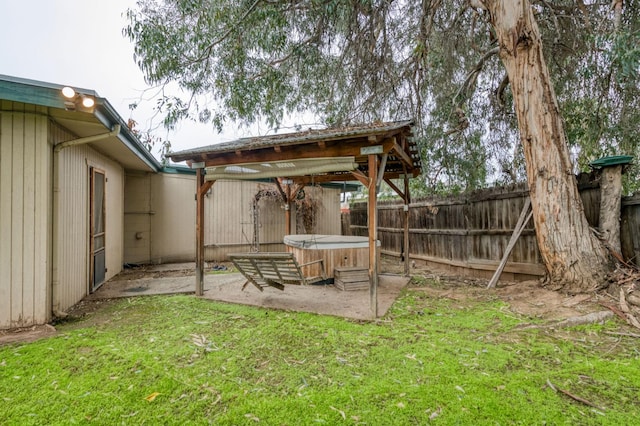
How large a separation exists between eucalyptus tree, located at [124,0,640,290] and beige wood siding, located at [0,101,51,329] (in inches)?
139

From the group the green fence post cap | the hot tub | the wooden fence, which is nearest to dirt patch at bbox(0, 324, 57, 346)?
the hot tub

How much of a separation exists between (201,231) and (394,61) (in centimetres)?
598

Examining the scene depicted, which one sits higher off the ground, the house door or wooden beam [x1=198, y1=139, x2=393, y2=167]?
wooden beam [x1=198, y1=139, x2=393, y2=167]

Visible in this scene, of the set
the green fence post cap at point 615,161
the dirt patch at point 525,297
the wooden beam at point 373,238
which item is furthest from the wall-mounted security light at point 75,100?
the green fence post cap at point 615,161

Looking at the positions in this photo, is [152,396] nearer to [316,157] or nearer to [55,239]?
[55,239]

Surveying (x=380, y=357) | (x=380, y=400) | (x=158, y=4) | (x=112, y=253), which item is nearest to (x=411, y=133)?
(x=380, y=357)

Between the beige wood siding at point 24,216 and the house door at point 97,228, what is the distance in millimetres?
1580

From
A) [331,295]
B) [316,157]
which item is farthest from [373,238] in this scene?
[331,295]

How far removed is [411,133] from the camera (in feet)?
14.6

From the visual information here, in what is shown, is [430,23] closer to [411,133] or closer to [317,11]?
[317,11]

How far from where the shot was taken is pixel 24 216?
341 centimetres

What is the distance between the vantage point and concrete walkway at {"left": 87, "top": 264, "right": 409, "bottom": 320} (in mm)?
4133

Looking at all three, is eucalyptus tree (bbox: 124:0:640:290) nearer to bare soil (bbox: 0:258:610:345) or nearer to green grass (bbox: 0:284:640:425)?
bare soil (bbox: 0:258:610:345)

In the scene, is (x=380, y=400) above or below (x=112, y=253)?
below
